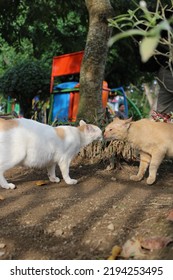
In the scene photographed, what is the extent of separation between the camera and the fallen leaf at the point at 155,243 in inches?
81.2

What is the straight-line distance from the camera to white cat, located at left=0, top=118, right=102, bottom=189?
373 centimetres

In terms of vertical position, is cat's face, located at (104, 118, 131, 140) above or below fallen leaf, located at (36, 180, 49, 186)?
above

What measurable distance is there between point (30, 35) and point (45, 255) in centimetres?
906

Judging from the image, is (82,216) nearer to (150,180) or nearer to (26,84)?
(150,180)

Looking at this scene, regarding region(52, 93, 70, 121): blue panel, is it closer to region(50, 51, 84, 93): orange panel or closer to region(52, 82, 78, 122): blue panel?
region(52, 82, 78, 122): blue panel

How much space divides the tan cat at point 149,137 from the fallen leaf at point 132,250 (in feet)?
6.34

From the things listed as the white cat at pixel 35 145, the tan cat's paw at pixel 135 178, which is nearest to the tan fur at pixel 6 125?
the white cat at pixel 35 145

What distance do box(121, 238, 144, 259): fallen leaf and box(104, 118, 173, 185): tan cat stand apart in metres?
1.93

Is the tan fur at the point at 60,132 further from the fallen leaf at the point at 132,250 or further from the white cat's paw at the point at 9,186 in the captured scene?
the fallen leaf at the point at 132,250

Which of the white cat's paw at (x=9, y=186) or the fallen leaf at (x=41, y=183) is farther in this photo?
the fallen leaf at (x=41, y=183)

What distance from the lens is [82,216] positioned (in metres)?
2.80

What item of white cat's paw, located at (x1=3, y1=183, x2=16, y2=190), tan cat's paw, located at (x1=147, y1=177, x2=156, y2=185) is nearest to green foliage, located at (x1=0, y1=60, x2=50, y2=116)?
white cat's paw, located at (x1=3, y1=183, x2=16, y2=190)

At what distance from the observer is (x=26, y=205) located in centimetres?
324
